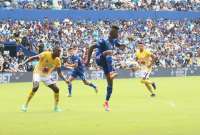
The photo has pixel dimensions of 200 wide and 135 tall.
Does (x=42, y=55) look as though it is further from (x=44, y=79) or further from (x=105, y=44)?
(x=105, y=44)

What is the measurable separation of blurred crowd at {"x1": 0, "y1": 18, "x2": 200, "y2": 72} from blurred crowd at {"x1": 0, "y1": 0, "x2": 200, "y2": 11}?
149 cm

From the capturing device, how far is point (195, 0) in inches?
2127

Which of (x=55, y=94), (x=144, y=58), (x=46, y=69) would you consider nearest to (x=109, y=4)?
(x=144, y=58)

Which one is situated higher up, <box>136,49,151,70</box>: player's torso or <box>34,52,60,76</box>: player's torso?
<box>34,52,60,76</box>: player's torso

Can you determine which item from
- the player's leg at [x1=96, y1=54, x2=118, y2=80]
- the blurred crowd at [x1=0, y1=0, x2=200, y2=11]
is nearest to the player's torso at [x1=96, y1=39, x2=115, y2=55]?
the player's leg at [x1=96, y1=54, x2=118, y2=80]

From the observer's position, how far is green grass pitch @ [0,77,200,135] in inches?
558

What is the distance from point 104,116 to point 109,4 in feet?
108

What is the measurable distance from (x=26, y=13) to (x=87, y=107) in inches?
954

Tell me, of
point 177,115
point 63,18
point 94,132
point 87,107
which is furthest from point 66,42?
point 94,132

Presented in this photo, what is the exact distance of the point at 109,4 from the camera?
4950cm

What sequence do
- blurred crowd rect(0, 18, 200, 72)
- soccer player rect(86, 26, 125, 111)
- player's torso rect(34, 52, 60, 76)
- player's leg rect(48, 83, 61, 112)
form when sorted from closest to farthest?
player's leg rect(48, 83, 61, 112), player's torso rect(34, 52, 60, 76), soccer player rect(86, 26, 125, 111), blurred crowd rect(0, 18, 200, 72)

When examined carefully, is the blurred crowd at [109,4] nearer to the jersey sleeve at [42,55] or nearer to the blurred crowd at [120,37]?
the blurred crowd at [120,37]

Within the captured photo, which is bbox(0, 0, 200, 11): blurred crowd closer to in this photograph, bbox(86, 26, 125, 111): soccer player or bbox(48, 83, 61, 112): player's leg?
bbox(86, 26, 125, 111): soccer player

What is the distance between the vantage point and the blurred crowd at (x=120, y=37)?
40.2 metres
